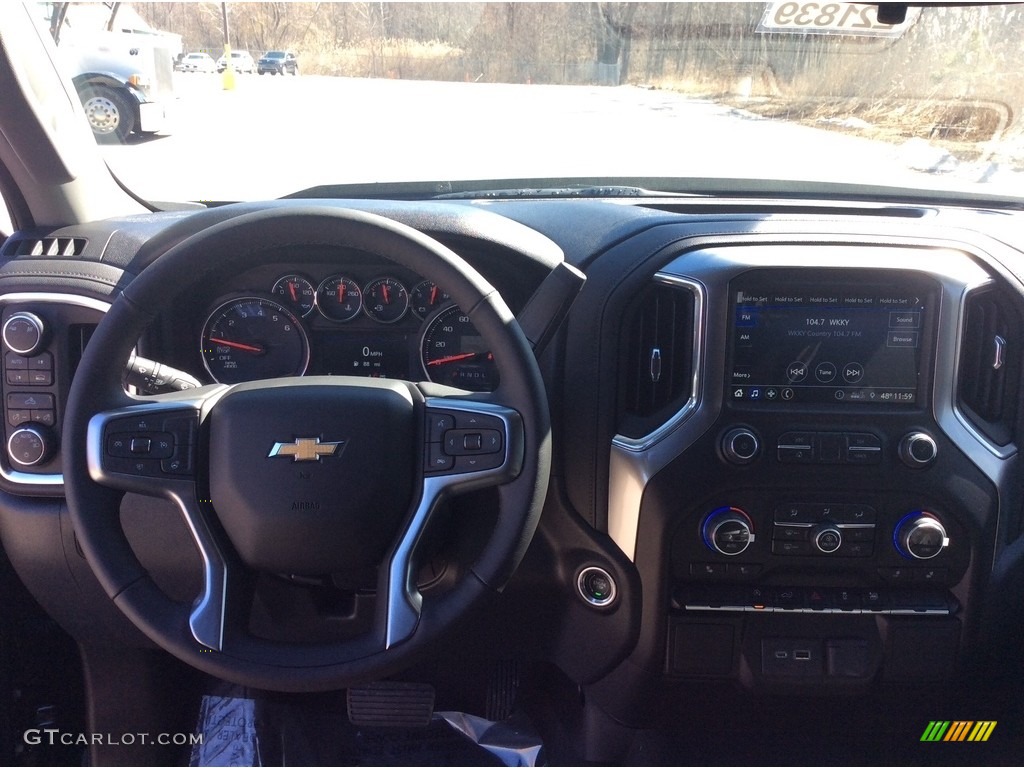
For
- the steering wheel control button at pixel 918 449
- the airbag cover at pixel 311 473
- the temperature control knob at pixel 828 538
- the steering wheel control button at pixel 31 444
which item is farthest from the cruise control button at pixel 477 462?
the steering wheel control button at pixel 31 444

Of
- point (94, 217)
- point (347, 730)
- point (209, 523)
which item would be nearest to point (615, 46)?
point (94, 217)

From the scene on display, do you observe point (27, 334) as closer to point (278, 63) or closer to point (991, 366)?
point (278, 63)

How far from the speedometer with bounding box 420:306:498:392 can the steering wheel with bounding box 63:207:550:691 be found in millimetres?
420

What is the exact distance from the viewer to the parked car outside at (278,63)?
246 centimetres

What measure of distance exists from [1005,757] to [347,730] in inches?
71.0

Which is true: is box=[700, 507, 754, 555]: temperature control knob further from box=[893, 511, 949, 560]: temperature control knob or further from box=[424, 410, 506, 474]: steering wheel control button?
box=[424, 410, 506, 474]: steering wheel control button

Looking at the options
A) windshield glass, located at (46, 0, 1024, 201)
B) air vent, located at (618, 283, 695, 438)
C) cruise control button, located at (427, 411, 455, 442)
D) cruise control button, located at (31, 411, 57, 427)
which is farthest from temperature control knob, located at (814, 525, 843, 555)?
cruise control button, located at (31, 411, 57, 427)

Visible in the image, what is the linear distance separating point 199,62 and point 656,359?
160 cm

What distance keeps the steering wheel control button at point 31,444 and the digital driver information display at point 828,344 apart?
1.52m

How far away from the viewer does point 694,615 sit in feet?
6.81

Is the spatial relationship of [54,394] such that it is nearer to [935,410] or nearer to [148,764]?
[148,764]

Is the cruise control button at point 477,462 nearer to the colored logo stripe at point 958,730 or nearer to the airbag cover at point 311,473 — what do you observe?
the airbag cover at point 311,473

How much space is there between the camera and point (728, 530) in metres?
1.98

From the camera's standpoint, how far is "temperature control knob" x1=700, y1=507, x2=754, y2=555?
1979mm
